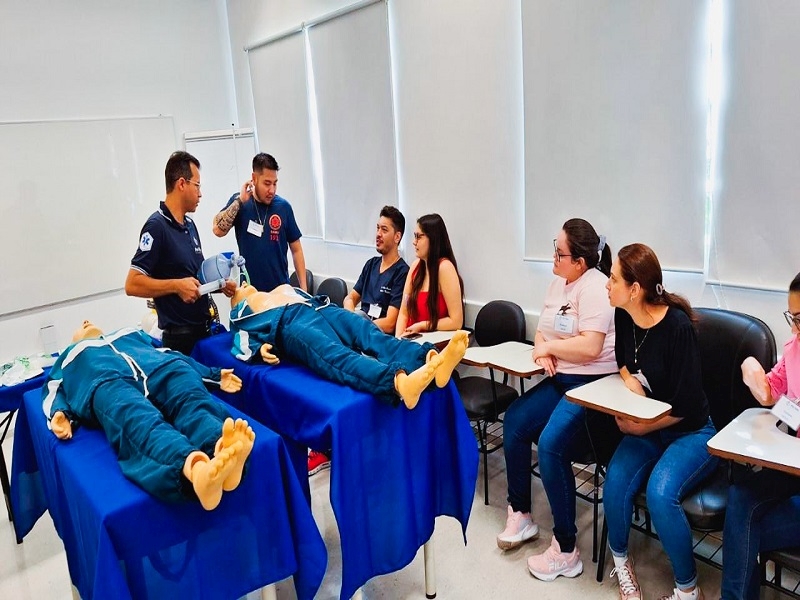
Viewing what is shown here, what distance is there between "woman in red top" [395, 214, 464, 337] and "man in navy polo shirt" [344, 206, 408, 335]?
158mm

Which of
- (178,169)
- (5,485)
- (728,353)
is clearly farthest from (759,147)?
(5,485)

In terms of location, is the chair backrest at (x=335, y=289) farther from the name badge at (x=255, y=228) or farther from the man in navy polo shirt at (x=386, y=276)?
the name badge at (x=255, y=228)

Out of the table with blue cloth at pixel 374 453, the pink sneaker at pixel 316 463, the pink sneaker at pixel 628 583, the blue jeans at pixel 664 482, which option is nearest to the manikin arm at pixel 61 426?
the table with blue cloth at pixel 374 453

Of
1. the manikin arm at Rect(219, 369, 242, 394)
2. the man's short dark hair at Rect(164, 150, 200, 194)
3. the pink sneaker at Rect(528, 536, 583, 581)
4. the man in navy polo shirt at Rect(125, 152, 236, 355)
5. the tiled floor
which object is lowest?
the tiled floor

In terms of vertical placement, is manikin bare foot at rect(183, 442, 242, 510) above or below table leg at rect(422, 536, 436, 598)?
above

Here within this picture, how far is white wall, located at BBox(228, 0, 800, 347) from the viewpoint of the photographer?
2982 millimetres

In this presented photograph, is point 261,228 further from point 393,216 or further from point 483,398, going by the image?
point 483,398

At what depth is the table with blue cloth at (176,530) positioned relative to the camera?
139 cm

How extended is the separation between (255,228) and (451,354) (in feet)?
6.73

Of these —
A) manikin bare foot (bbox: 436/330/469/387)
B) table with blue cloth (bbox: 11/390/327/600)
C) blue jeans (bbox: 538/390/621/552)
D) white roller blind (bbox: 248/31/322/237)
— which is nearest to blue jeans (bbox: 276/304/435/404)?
manikin bare foot (bbox: 436/330/469/387)

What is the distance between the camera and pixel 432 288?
309 cm

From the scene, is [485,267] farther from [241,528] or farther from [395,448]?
[241,528]

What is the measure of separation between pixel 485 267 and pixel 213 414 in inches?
76.5

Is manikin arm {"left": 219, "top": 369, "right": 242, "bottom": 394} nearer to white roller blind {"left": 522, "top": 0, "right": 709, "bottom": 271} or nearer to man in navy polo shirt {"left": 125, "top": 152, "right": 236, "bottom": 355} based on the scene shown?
man in navy polo shirt {"left": 125, "top": 152, "right": 236, "bottom": 355}
